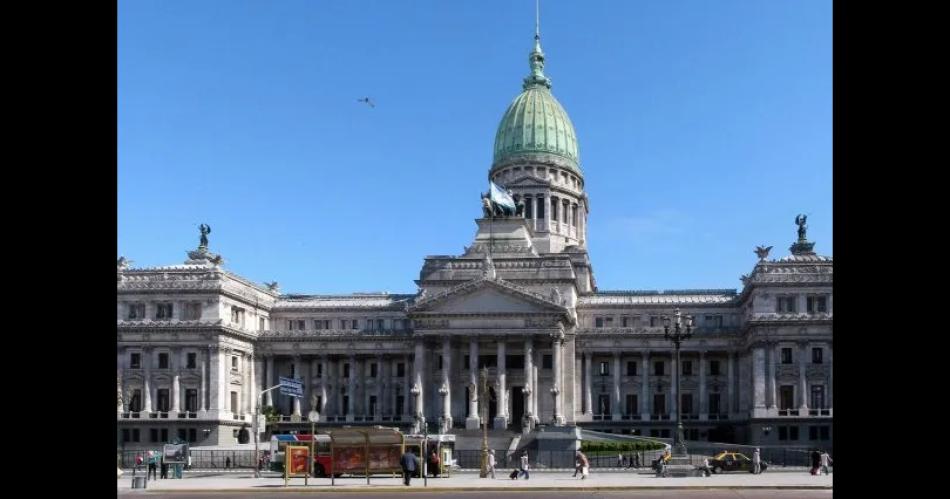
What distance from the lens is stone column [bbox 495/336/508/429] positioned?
352ft

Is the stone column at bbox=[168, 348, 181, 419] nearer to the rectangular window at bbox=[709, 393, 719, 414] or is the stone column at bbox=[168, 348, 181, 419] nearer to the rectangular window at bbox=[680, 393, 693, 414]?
the rectangular window at bbox=[680, 393, 693, 414]

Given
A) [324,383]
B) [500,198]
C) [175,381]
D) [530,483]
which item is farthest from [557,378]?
[530,483]

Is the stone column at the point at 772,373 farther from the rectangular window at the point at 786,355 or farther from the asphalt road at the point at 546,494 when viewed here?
the asphalt road at the point at 546,494

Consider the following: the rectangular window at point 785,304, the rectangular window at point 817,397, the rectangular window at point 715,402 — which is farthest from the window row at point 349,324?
the rectangular window at point 817,397

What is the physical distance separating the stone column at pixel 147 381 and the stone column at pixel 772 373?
221 feet

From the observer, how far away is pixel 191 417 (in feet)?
366

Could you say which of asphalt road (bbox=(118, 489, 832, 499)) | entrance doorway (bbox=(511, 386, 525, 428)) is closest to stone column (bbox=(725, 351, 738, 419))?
entrance doorway (bbox=(511, 386, 525, 428))

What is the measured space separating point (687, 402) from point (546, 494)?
2840 inches

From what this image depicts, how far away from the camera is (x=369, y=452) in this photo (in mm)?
63562

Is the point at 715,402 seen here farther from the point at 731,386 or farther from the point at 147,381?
the point at 147,381
